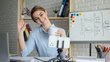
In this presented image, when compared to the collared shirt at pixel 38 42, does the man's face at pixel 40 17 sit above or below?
above

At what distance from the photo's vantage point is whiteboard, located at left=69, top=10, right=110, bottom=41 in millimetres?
3211

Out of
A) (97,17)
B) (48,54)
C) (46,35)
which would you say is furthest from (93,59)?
(97,17)

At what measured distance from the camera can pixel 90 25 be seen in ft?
10.9

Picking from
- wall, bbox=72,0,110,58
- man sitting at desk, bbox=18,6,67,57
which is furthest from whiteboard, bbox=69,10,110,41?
man sitting at desk, bbox=18,6,67,57

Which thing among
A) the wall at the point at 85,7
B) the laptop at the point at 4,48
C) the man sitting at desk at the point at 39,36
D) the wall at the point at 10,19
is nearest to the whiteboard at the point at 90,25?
the wall at the point at 85,7

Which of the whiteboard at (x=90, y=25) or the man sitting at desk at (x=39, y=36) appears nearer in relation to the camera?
the man sitting at desk at (x=39, y=36)

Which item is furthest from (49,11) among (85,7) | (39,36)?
(39,36)

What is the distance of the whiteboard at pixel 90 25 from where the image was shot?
3.21 m

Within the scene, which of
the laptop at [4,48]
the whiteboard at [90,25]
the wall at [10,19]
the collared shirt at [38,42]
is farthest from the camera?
the wall at [10,19]

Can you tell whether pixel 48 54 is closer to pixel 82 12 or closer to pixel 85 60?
pixel 85 60

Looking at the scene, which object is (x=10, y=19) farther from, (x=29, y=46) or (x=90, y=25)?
(x=29, y=46)

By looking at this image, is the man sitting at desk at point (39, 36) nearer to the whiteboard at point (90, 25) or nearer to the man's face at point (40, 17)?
the man's face at point (40, 17)

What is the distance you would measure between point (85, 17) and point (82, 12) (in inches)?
3.7

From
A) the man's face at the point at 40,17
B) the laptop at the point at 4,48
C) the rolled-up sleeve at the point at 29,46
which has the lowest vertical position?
the rolled-up sleeve at the point at 29,46
